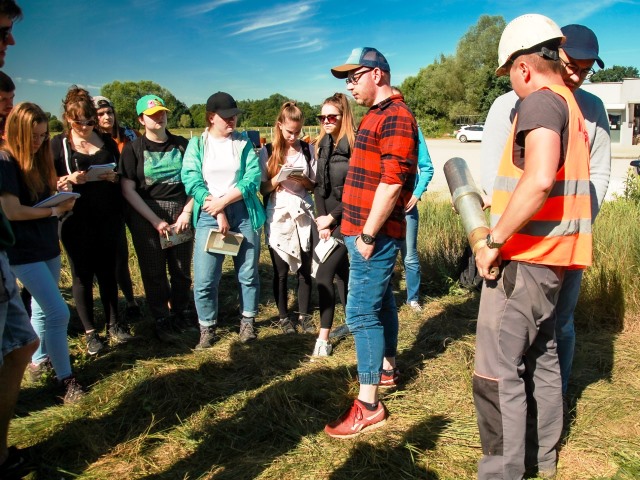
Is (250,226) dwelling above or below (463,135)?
below

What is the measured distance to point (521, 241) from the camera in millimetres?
2221

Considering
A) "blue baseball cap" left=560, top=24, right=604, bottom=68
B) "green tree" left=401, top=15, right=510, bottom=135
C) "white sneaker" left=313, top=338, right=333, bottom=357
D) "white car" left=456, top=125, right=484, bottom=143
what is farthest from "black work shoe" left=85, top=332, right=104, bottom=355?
"green tree" left=401, top=15, right=510, bottom=135

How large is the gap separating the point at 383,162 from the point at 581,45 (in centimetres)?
117

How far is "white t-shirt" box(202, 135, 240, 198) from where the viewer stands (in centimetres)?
416

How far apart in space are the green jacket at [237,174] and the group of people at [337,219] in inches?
0.5

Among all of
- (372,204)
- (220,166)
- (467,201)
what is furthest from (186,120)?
(467,201)

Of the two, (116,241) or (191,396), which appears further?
(116,241)

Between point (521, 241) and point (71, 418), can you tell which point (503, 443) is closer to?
point (521, 241)

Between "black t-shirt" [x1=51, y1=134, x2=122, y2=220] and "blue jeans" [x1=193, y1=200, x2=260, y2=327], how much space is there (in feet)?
2.45

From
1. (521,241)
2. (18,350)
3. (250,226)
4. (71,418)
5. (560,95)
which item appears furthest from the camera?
(250,226)

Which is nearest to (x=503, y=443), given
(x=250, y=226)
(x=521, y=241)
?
(x=521, y=241)

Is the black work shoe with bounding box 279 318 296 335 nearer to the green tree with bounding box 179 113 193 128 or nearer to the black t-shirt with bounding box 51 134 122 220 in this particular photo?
the black t-shirt with bounding box 51 134 122 220

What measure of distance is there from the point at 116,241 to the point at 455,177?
2966 millimetres

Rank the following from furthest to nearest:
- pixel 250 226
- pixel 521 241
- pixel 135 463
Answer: pixel 250 226
pixel 135 463
pixel 521 241
